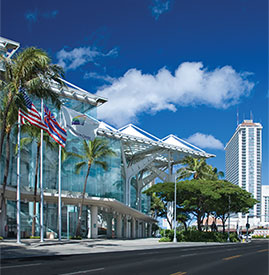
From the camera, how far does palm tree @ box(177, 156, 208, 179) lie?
62.9 meters

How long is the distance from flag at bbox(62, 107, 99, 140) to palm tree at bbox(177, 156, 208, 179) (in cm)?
3177

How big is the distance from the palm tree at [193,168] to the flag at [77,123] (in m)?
31.8

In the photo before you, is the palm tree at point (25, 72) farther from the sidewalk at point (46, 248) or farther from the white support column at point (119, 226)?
the white support column at point (119, 226)

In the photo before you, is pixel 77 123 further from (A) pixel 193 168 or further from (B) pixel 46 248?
(A) pixel 193 168

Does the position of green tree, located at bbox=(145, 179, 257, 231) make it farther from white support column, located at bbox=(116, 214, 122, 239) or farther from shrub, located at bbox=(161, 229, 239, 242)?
white support column, located at bbox=(116, 214, 122, 239)

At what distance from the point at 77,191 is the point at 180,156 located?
23406 millimetres

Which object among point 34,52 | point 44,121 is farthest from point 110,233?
point 34,52

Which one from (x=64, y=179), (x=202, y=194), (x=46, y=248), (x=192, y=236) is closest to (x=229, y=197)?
(x=202, y=194)

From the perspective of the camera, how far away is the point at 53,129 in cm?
2973

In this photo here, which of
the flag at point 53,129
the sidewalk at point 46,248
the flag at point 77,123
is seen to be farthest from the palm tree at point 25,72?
the sidewalk at point 46,248

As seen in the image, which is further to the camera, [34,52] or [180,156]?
[180,156]

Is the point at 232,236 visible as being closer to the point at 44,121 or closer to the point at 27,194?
the point at 27,194

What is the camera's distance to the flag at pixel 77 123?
3234 centimetres

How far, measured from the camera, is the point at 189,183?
51.1 meters
